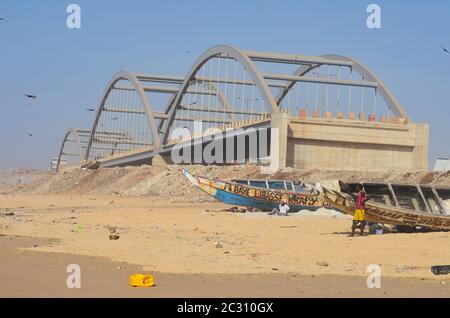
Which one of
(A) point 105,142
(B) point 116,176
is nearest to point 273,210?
(B) point 116,176

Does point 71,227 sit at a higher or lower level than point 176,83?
lower

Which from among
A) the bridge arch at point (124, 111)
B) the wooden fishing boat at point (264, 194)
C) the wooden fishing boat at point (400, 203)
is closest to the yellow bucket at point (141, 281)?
the wooden fishing boat at point (400, 203)

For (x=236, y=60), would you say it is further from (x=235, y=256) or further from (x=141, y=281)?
(x=141, y=281)

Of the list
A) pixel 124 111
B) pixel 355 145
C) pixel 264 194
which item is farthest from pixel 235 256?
pixel 124 111

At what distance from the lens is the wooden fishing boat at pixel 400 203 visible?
69.8 ft

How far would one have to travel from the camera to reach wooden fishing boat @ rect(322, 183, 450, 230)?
21281mm

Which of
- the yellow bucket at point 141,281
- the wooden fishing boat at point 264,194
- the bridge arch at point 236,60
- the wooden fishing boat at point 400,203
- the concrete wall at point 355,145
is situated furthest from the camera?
the bridge arch at point 236,60

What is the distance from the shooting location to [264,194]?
104 feet

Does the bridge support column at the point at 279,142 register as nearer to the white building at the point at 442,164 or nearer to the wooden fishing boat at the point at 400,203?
the white building at the point at 442,164

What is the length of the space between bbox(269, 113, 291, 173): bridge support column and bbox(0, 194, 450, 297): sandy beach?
26334mm

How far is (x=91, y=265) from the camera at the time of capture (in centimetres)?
1400

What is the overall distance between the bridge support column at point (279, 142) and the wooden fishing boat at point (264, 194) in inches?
763
